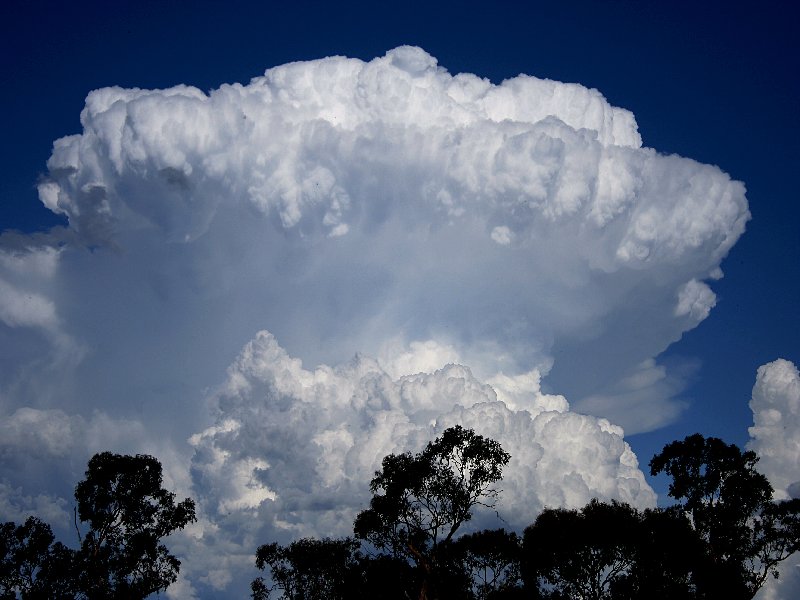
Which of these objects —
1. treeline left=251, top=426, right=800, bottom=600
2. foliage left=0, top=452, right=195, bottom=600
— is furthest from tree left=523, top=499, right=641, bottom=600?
foliage left=0, top=452, right=195, bottom=600

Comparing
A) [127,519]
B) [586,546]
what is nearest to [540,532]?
[586,546]

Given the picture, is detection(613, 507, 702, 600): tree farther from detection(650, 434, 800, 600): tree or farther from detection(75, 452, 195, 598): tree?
detection(75, 452, 195, 598): tree

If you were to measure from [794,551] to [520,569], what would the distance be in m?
26.8

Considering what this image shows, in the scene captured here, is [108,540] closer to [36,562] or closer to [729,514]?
[36,562]

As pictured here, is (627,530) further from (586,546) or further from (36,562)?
(36,562)

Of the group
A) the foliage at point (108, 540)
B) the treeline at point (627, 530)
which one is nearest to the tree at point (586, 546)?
the treeline at point (627, 530)

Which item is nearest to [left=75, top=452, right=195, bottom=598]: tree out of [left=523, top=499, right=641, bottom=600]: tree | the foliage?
the foliage

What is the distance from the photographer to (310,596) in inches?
3285

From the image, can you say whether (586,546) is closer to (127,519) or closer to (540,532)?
(540,532)

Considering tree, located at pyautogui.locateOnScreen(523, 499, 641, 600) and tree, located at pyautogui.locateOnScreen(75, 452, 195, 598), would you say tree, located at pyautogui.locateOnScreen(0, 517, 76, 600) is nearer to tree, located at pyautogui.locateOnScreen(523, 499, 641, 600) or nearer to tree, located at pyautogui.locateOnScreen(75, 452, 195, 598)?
tree, located at pyautogui.locateOnScreen(75, 452, 195, 598)

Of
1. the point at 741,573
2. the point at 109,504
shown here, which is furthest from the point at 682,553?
the point at 109,504

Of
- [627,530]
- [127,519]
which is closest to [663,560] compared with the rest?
[627,530]

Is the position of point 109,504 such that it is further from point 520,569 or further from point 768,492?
point 768,492

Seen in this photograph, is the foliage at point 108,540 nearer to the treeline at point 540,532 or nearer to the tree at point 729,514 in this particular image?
the treeline at point 540,532
